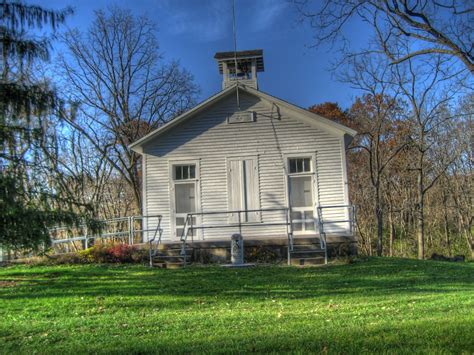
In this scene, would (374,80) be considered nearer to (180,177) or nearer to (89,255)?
(180,177)

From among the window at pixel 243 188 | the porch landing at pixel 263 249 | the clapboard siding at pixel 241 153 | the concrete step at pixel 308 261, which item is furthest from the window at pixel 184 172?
the concrete step at pixel 308 261

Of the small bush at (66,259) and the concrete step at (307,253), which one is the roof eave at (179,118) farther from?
the concrete step at (307,253)

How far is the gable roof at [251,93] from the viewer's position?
14.3 m

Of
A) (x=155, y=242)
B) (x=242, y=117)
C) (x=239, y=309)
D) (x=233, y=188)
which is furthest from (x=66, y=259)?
(x=239, y=309)

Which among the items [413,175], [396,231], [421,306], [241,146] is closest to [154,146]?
[241,146]

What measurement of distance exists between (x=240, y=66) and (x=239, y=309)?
10.9 metres

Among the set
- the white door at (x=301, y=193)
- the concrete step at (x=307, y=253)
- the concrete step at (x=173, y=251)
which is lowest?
the concrete step at (x=307, y=253)

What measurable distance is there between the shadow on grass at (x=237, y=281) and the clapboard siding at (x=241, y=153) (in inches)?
107

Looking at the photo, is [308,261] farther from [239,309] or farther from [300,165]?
[239,309]

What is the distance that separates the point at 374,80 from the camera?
21.6 meters

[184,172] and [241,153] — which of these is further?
[184,172]

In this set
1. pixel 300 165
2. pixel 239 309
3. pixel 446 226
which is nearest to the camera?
pixel 239 309

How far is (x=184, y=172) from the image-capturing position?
15.0m

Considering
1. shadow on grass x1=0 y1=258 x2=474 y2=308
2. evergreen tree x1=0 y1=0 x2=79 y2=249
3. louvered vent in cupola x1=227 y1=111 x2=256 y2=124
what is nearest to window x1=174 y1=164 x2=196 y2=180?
louvered vent in cupola x1=227 y1=111 x2=256 y2=124
